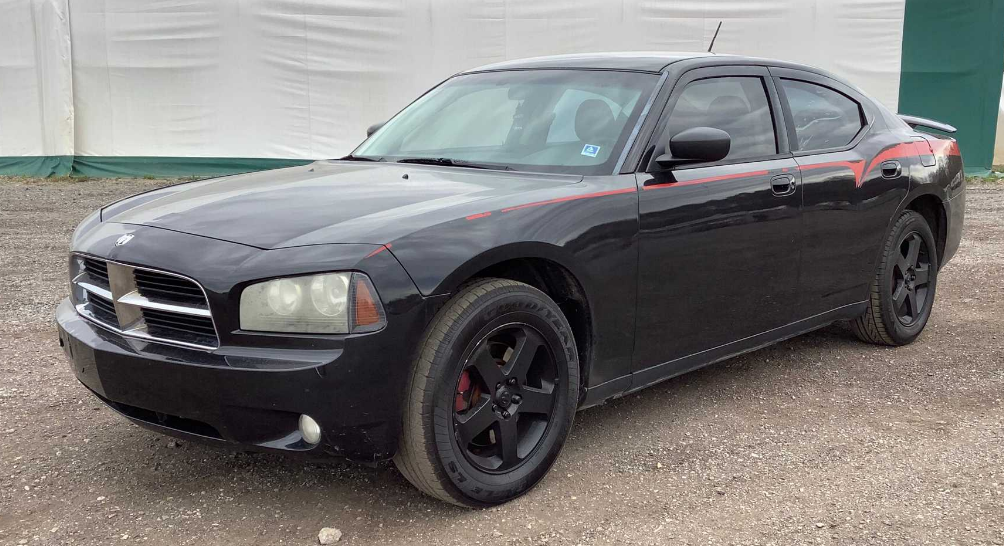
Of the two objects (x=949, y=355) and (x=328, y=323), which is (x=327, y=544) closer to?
(x=328, y=323)

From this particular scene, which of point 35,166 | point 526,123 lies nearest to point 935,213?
point 526,123

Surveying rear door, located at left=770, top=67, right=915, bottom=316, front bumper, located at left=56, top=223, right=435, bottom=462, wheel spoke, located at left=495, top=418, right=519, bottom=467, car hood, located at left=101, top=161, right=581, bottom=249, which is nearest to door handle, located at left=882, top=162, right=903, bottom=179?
rear door, located at left=770, top=67, right=915, bottom=316

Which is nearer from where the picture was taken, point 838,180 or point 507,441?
point 507,441

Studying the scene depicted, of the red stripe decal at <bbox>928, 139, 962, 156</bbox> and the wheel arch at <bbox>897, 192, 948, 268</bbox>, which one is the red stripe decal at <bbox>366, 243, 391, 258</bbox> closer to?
the wheel arch at <bbox>897, 192, 948, 268</bbox>

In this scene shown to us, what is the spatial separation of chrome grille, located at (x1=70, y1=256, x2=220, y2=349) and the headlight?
17 cm

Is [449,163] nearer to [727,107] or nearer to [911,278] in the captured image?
[727,107]

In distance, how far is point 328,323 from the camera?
2.76 m

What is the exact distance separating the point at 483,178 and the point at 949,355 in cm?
307

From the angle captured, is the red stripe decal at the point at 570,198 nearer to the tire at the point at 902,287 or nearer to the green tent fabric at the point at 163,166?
the tire at the point at 902,287

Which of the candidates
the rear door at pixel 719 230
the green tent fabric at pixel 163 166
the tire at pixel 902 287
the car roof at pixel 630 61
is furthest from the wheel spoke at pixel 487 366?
the green tent fabric at pixel 163 166

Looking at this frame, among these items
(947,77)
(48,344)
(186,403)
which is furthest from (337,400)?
(947,77)

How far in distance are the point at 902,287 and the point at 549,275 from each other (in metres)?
2.76

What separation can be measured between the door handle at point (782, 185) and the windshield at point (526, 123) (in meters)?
0.71

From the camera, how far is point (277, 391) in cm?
275
